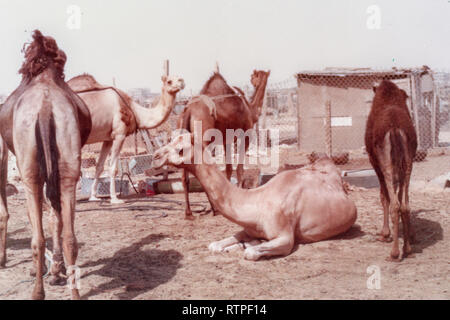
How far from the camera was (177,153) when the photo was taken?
5.92 metres

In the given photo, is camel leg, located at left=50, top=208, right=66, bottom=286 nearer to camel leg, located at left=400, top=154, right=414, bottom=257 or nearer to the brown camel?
the brown camel

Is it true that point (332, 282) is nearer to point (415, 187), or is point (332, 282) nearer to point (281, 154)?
point (415, 187)

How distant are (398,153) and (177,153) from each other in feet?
8.44

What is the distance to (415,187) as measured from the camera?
31.8 feet

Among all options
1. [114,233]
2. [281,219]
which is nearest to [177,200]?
[114,233]

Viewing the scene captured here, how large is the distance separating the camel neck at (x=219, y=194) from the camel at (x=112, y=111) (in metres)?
4.49

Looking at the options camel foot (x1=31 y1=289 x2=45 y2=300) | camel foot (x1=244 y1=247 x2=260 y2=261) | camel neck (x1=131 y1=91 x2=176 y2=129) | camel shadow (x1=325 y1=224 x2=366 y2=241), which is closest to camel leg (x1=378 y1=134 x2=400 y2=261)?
camel shadow (x1=325 y1=224 x2=366 y2=241)

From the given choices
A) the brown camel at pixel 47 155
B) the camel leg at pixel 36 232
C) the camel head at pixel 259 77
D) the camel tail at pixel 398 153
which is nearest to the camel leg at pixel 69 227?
the brown camel at pixel 47 155

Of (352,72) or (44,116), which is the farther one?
(352,72)

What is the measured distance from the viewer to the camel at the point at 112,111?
10.0 m

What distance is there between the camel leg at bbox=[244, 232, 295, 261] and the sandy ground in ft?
0.28

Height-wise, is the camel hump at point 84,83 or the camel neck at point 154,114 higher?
the camel hump at point 84,83

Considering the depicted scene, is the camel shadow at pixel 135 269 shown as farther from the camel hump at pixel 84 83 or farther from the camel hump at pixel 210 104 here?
the camel hump at pixel 84 83

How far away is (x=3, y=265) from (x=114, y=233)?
6.24 feet
